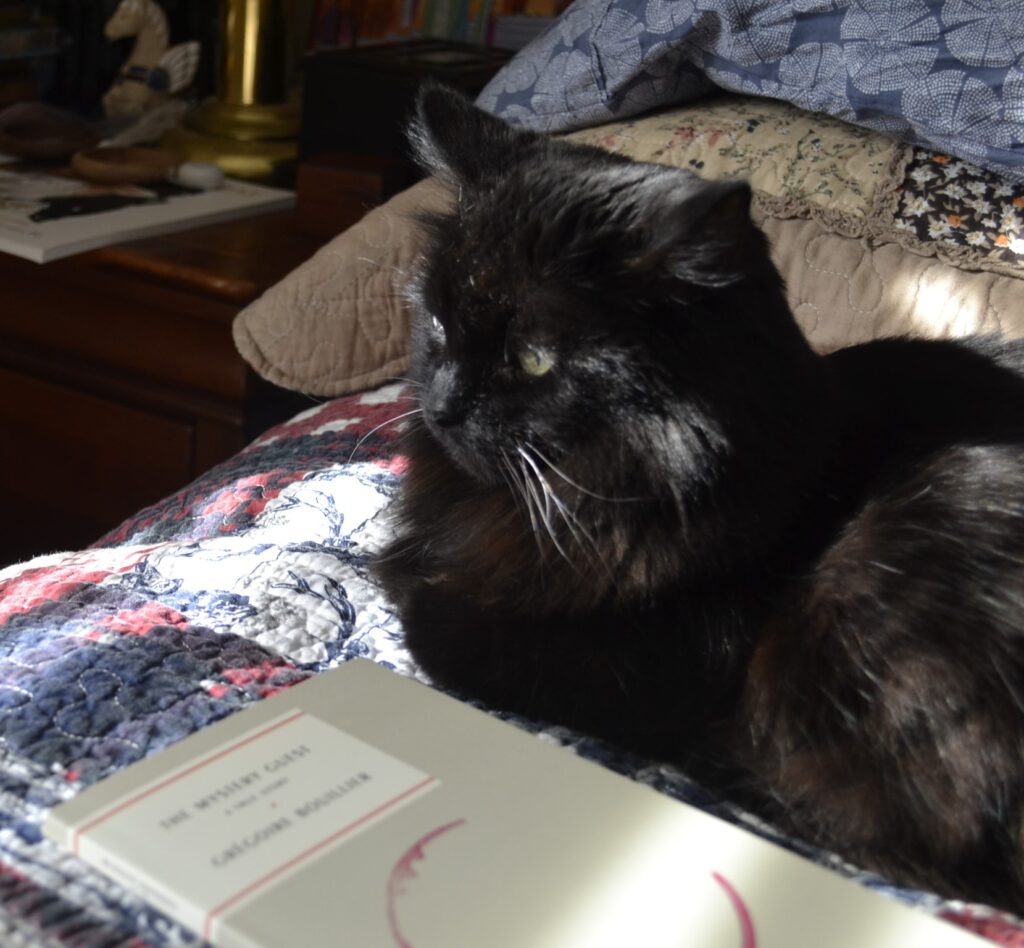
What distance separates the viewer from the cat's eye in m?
0.86

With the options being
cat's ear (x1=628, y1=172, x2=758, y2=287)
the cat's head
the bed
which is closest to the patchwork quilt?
the bed

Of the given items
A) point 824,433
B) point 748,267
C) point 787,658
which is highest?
point 748,267

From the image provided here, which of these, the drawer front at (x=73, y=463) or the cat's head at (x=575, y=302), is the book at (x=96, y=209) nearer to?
the drawer front at (x=73, y=463)

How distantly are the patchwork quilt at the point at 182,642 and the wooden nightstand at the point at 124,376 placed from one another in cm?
44

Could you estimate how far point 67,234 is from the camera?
185 cm

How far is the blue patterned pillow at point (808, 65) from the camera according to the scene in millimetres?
1375

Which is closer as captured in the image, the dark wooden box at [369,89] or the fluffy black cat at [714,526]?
the fluffy black cat at [714,526]

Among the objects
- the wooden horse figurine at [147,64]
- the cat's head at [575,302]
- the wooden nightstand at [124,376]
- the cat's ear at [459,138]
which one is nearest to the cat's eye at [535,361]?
the cat's head at [575,302]

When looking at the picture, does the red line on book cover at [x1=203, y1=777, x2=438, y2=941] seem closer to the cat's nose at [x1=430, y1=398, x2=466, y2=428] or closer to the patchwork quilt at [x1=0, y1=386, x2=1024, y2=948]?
the patchwork quilt at [x1=0, y1=386, x2=1024, y2=948]

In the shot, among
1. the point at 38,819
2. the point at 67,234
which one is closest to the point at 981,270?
the point at 38,819

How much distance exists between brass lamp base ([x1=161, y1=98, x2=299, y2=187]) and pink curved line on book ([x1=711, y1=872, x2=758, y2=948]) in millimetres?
1952

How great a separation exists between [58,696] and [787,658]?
0.52 metres

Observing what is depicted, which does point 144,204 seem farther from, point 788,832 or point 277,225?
point 788,832

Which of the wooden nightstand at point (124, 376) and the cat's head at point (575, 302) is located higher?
the cat's head at point (575, 302)
